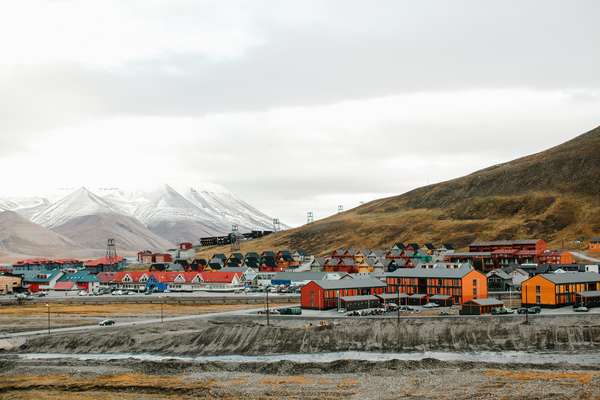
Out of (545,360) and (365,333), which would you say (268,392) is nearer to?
(365,333)

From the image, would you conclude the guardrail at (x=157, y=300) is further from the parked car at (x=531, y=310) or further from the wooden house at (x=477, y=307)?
the parked car at (x=531, y=310)

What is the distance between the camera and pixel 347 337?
78.2m

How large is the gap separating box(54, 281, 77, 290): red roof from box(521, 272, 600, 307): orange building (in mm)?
116792

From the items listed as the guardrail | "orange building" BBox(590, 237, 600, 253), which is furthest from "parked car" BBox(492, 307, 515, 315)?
"orange building" BBox(590, 237, 600, 253)

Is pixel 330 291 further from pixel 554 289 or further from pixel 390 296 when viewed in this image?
pixel 554 289

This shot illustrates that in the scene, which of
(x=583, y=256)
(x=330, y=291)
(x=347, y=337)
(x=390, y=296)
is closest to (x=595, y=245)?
(x=583, y=256)

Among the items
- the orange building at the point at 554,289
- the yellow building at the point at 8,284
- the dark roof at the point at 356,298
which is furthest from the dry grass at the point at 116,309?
the orange building at the point at 554,289

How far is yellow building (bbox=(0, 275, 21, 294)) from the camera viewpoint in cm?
16550

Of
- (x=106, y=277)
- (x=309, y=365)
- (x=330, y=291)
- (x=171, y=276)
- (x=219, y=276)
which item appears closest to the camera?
(x=309, y=365)

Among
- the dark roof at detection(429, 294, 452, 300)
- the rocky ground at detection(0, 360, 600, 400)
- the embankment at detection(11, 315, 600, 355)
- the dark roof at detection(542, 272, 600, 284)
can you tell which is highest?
the dark roof at detection(542, 272, 600, 284)

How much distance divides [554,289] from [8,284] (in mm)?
135713

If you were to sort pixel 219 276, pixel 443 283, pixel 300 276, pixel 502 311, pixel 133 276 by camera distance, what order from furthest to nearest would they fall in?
pixel 133 276 → pixel 219 276 → pixel 300 276 → pixel 443 283 → pixel 502 311

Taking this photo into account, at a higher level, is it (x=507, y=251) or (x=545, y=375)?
(x=507, y=251)

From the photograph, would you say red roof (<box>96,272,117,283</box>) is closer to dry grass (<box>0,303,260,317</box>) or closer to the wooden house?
dry grass (<box>0,303,260,317</box>)
